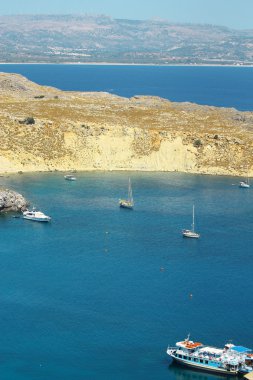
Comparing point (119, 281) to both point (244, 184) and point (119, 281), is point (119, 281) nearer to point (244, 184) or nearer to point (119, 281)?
point (119, 281)

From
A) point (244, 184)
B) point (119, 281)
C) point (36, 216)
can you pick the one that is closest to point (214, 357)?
point (119, 281)

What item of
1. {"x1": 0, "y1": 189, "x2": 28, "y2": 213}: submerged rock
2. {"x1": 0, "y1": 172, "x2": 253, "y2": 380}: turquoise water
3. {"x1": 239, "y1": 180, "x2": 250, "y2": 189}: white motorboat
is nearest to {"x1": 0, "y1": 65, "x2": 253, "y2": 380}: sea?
{"x1": 0, "y1": 172, "x2": 253, "y2": 380}: turquoise water

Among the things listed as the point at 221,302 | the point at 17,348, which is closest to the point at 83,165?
the point at 221,302

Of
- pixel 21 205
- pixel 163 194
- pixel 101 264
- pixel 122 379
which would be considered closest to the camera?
pixel 122 379

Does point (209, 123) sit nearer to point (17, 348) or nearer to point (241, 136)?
point (241, 136)

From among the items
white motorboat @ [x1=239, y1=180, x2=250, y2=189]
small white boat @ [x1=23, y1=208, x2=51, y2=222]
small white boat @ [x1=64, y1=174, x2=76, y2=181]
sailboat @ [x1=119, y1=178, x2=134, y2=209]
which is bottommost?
white motorboat @ [x1=239, y1=180, x2=250, y2=189]

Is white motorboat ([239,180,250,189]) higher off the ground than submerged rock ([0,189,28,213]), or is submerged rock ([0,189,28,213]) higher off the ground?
submerged rock ([0,189,28,213])

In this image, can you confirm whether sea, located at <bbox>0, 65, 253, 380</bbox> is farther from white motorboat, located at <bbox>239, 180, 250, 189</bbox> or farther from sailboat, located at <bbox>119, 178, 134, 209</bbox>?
white motorboat, located at <bbox>239, 180, 250, 189</bbox>

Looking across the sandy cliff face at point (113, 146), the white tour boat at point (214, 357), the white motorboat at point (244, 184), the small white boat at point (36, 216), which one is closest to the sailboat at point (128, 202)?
the small white boat at point (36, 216)
